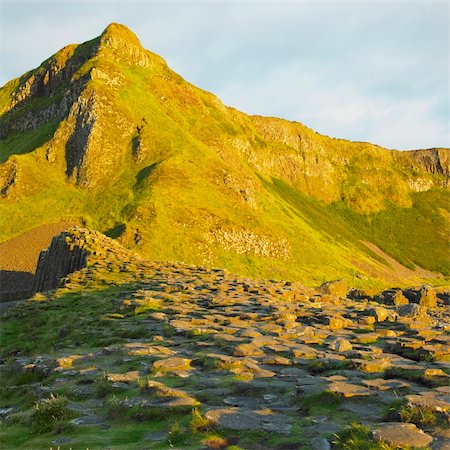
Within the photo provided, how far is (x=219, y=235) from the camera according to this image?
79.9 meters

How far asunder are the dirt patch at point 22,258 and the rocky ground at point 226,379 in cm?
3954

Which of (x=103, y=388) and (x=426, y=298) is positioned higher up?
(x=103, y=388)

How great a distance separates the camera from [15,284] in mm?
58500

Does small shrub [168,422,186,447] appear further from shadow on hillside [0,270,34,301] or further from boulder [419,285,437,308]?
shadow on hillside [0,270,34,301]

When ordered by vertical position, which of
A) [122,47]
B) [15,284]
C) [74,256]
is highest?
[122,47]

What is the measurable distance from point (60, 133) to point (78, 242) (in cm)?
6875

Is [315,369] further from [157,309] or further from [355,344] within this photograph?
[157,309]

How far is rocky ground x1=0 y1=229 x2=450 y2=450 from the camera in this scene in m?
7.02

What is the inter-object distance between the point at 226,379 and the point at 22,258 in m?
64.0

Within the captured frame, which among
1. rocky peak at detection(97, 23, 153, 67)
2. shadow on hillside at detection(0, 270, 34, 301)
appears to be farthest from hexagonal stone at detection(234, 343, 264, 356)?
rocky peak at detection(97, 23, 153, 67)

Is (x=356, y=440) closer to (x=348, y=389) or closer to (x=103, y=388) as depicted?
(x=348, y=389)

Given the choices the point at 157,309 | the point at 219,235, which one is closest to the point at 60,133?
the point at 219,235

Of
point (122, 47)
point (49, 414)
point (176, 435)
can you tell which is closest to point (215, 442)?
point (176, 435)

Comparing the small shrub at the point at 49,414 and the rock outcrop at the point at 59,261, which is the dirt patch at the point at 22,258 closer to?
the rock outcrop at the point at 59,261
